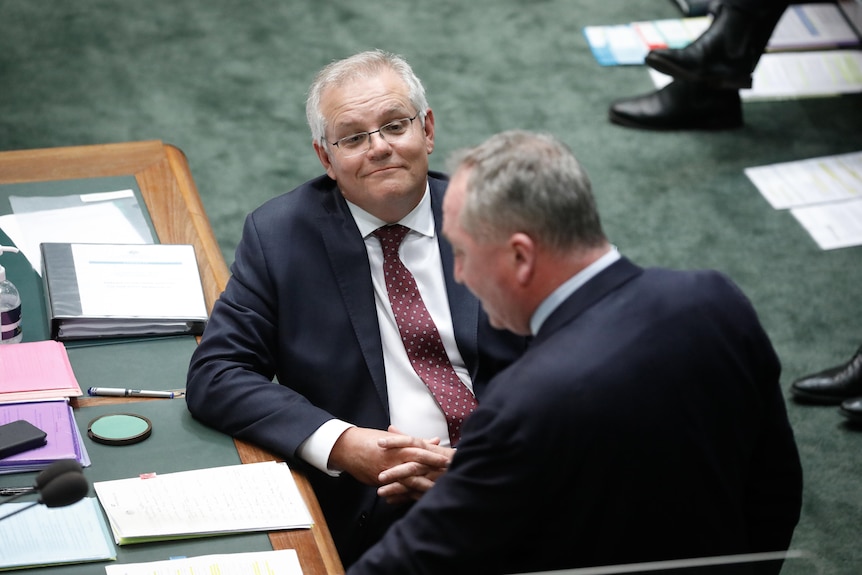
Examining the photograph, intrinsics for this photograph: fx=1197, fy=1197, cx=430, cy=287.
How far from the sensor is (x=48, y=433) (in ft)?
6.23

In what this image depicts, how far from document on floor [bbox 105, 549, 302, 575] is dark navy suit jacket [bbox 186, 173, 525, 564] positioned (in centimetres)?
36

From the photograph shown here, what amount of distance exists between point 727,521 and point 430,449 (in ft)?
1.85

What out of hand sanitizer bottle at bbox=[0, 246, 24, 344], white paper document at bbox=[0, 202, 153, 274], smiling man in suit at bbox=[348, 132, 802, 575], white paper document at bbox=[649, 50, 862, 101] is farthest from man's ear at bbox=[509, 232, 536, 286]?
white paper document at bbox=[649, 50, 862, 101]

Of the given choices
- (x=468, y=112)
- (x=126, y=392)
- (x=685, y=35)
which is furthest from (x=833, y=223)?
(x=126, y=392)

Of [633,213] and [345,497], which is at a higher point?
[345,497]

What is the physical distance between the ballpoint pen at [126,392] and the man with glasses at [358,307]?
70mm

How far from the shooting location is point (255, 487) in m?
1.84

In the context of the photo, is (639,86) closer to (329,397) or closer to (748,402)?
(329,397)

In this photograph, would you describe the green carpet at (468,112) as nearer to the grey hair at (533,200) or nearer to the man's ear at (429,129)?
the man's ear at (429,129)

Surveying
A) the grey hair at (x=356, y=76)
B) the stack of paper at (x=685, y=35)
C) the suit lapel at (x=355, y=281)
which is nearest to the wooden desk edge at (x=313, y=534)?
the suit lapel at (x=355, y=281)

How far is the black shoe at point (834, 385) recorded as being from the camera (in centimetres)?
309

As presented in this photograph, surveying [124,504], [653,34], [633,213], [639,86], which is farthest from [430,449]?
[653,34]

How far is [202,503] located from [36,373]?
0.45 meters

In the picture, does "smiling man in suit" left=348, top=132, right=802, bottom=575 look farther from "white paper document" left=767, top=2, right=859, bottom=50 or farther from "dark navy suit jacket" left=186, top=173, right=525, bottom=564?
"white paper document" left=767, top=2, right=859, bottom=50
